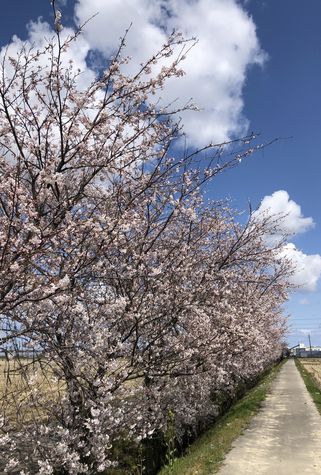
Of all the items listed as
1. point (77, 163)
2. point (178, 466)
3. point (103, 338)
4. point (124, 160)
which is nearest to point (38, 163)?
point (77, 163)

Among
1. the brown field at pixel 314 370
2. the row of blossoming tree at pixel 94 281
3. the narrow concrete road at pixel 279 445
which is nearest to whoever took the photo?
the row of blossoming tree at pixel 94 281

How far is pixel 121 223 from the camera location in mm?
5820

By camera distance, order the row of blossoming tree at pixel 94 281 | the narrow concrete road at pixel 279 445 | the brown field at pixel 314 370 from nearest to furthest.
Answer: the row of blossoming tree at pixel 94 281 < the narrow concrete road at pixel 279 445 < the brown field at pixel 314 370

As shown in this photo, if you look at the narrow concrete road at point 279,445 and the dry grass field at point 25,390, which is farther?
the narrow concrete road at point 279,445

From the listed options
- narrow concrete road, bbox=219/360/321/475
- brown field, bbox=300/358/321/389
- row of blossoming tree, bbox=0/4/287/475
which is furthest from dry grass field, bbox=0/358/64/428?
brown field, bbox=300/358/321/389

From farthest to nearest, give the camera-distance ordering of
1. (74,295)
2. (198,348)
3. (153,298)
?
(198,348) < (153,298) < (74,295)

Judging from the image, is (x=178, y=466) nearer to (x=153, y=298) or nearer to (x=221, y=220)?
(x=153, y=298)

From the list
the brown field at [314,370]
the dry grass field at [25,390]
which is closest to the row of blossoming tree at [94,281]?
the dry grass field at [25,390]

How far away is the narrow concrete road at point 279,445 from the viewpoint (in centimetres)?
979

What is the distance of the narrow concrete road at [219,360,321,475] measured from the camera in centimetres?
979

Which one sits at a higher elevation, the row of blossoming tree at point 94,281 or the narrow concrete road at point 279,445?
the row of blossoming tree at point 94,281

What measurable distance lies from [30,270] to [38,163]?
6.31ft

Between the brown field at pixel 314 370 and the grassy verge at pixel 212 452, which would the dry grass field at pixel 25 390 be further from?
the brown field at pixel 314 370

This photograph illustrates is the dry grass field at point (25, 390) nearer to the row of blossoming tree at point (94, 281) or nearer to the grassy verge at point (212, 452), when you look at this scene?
the row of blossoming tree at point (94, 281)
